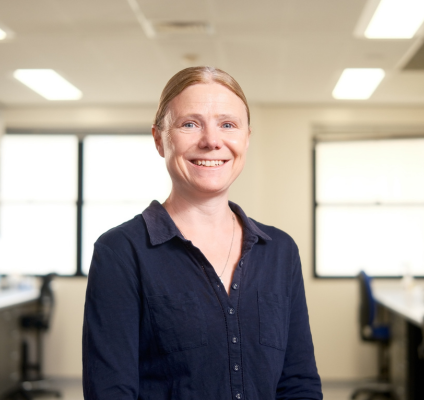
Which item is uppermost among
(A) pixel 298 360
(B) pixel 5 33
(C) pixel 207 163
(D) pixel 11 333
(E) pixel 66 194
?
(B) pixel 5 33

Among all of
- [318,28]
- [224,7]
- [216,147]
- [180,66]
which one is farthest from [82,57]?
[216,147]

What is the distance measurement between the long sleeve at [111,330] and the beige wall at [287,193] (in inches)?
172

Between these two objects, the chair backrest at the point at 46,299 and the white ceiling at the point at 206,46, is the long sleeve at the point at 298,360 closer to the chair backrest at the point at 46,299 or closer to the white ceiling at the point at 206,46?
the white ceiling at the point at 206,46

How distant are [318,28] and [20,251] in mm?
3958

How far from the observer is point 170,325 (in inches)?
37.8

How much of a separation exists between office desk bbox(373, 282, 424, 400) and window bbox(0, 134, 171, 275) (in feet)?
8.55

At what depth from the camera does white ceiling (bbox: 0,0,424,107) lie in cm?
297

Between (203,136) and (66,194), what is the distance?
4.79 m

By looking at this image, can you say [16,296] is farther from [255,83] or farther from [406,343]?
[406,343]

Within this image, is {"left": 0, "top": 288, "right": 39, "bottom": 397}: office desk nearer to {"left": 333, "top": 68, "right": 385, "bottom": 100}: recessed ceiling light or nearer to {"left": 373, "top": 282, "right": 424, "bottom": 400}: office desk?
{"left": 373, "top": 282, "right": 424, "bottom": 400}: office desk

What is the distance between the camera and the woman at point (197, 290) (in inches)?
36.8

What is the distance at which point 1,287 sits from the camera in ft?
Answer: 16.9

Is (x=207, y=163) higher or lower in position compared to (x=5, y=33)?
lower

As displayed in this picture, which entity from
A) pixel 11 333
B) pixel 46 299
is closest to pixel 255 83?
pixel 46 299
